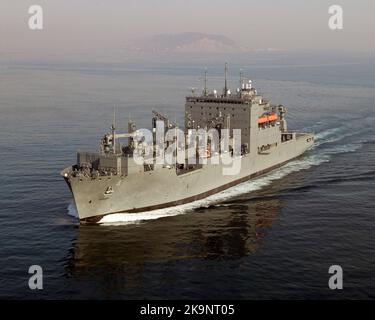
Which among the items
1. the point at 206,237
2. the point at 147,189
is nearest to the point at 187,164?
the point at 147,189

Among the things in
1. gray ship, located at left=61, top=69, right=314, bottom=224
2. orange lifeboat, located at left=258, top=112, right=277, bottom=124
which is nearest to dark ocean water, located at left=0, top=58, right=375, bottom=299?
gray ship, located at left=61, top=69, right=314, bottom=224

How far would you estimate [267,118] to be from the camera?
5450 cm

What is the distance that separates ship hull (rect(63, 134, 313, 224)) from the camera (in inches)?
1401

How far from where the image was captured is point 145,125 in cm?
7219

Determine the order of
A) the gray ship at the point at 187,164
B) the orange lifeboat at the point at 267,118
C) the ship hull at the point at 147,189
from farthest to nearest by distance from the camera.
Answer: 1. the orange lifeboat at the point at 267,118
2. the gray ship at the point at 187,164
3. the ship hull at the point at 147,189

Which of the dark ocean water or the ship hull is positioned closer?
the dark ocean water

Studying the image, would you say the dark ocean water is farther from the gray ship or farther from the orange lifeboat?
the orange lifeboat

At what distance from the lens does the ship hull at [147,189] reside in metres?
35.6

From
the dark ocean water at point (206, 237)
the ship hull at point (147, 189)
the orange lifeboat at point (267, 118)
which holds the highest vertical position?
the orange lifeboat at point (267, 118)

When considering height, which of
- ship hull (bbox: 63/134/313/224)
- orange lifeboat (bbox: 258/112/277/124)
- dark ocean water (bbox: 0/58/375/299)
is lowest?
dark ocean water (bbox: 0/58/375/299)

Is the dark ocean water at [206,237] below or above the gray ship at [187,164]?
below

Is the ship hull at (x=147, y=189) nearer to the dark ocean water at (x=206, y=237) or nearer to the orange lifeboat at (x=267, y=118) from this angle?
the dark ocean water at (x=206, y=237)

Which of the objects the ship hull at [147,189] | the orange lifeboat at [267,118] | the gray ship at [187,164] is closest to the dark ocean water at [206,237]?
the ship hull at [147,189]
